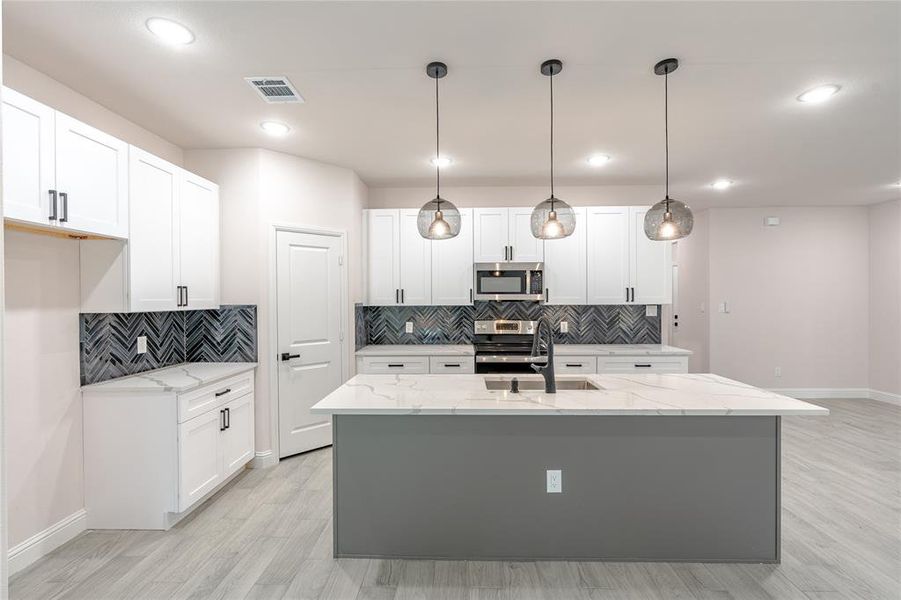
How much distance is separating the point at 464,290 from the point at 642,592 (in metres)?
3.10

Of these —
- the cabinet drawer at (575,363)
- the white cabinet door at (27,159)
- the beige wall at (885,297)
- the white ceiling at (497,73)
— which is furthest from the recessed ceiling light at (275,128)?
the beige wall at (885,297)

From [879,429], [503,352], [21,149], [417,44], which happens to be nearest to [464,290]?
[503,352]

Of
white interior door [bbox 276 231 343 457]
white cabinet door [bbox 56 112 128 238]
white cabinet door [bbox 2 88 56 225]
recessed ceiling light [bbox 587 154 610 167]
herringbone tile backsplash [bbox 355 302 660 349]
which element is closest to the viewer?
white cabinet door [bbox 2 88 56 225]

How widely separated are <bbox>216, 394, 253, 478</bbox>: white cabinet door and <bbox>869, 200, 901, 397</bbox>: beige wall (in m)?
7.62

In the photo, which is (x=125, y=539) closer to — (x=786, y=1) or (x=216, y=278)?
(x=216, y=278)

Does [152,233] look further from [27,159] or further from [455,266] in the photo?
[455,266]

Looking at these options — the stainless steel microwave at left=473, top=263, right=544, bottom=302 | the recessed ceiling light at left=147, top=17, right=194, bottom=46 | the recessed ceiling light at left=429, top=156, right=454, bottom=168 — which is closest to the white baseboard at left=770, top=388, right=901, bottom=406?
the stainless steel microwave at left=473, top=263, right=544, bottom=302

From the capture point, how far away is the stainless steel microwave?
465 cm

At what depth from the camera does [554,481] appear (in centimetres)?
238

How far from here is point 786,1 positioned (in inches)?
77.0

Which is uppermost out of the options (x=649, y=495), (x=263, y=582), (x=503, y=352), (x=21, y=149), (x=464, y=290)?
(x=21, y=149)

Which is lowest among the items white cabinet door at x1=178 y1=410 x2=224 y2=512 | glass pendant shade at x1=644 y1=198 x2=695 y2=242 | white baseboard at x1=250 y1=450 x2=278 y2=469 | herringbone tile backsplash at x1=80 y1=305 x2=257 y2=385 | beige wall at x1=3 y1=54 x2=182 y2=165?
white baseboard at x1=250 y1=450 x2=278 y2=469

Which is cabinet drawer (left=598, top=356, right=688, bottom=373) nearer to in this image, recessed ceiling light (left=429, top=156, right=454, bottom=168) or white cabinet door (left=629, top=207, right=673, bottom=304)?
white cabinet door (left=629, top=207, right=673, bottom=304)

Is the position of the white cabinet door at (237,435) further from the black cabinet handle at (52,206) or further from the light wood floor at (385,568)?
the black cabinet handle at (52,206)
